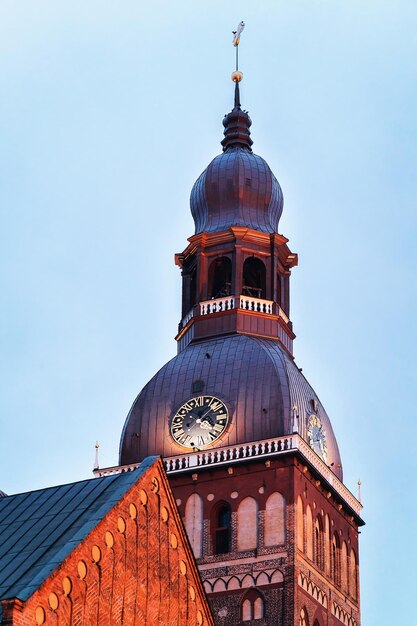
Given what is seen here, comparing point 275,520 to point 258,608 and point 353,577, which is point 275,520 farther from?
point 353,577

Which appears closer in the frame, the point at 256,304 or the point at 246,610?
the point at 246,610

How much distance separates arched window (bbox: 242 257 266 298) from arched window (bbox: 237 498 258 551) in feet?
43.4

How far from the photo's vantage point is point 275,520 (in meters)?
76.0

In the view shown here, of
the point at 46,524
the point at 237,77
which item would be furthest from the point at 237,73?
the point at 46,524

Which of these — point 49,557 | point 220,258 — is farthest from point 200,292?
point 49,557

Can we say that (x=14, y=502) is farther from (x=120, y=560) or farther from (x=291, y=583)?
(x=291, y=583)

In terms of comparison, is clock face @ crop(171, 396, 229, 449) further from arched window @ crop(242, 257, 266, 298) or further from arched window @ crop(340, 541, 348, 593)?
arched window @ crop(242, 257, 266, 298)

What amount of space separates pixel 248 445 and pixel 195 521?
4035 millimetres

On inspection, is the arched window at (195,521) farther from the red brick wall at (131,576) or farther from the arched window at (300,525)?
the red brick wall at (131,576)

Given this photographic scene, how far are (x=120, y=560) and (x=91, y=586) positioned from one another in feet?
6.47

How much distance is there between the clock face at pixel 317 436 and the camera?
79.3m

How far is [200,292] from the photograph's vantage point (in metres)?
86.3

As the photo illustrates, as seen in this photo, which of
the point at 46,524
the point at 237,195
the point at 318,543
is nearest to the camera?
the point at 46,524

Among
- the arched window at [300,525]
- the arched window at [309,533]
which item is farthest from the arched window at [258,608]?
the arched window at [309,533]
